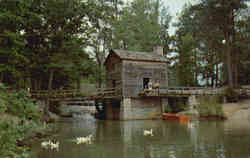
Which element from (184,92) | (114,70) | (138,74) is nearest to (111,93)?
(114,70)

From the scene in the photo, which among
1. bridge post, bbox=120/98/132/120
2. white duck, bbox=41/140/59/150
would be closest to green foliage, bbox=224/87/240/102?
bridge post, bbox=120/98/132/120

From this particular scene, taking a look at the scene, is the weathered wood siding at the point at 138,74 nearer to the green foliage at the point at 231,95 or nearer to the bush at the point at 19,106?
the green foliage at the point at 231,95

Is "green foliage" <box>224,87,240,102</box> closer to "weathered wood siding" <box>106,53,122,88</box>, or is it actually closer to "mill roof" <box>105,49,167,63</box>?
"mill roof" <box>105,49,167,63</box>

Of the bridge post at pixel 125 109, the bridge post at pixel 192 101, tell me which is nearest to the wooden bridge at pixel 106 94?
the bridge post at pixel 192 101

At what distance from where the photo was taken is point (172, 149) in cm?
903

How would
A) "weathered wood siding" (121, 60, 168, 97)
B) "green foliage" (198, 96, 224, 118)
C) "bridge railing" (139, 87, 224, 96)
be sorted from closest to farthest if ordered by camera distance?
"green foliage" (198, 96, 224, 118), "bridge railing" (139, 87, 224, 96), "weathered wood siding" (121, 60, 168, 97)

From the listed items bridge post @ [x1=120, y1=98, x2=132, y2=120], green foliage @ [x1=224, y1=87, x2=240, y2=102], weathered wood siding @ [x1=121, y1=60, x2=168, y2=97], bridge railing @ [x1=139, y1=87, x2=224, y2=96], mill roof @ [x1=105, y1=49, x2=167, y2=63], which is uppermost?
mill roof @ [x1=105, y1=49, x2=167, y2=63]

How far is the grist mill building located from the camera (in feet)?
77.2

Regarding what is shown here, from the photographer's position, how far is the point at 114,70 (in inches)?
1013

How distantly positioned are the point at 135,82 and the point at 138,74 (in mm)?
855

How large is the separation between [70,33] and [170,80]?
58.9ft

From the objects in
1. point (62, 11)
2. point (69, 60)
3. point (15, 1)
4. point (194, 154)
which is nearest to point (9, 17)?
point (15, 1)

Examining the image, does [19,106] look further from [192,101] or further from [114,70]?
[192,101]

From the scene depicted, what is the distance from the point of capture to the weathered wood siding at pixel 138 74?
2384cm
